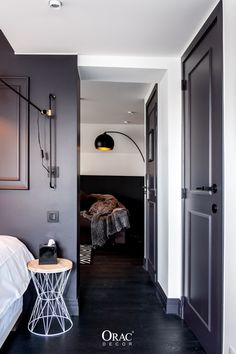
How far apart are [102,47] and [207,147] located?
127cm

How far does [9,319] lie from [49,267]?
439 mm

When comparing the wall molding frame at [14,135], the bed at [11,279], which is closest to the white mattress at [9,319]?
the bed at [11,279]

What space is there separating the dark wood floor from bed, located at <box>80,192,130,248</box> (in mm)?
1547

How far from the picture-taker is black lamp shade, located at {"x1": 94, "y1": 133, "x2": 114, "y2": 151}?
5.77m

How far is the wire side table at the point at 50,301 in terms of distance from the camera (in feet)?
7.38

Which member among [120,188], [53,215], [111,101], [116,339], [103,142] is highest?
[111,101]

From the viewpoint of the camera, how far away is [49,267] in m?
2.24

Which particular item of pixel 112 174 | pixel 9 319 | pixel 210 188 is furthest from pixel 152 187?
pixel 112 174

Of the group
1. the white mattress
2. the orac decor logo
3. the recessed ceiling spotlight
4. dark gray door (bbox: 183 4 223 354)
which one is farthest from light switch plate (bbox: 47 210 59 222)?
the recessed ceiling spotlight

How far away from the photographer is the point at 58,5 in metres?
1.82

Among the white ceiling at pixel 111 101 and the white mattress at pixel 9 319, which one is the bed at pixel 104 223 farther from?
the white mattress at pixel 9 319

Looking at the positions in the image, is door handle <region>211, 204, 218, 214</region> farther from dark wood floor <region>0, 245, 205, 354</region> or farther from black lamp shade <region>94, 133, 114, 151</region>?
black lamp shade <region>94, 133, 114, 151</region>

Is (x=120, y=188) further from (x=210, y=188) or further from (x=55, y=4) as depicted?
(x=55, y=4)

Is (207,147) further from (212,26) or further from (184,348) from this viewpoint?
(184,348)
